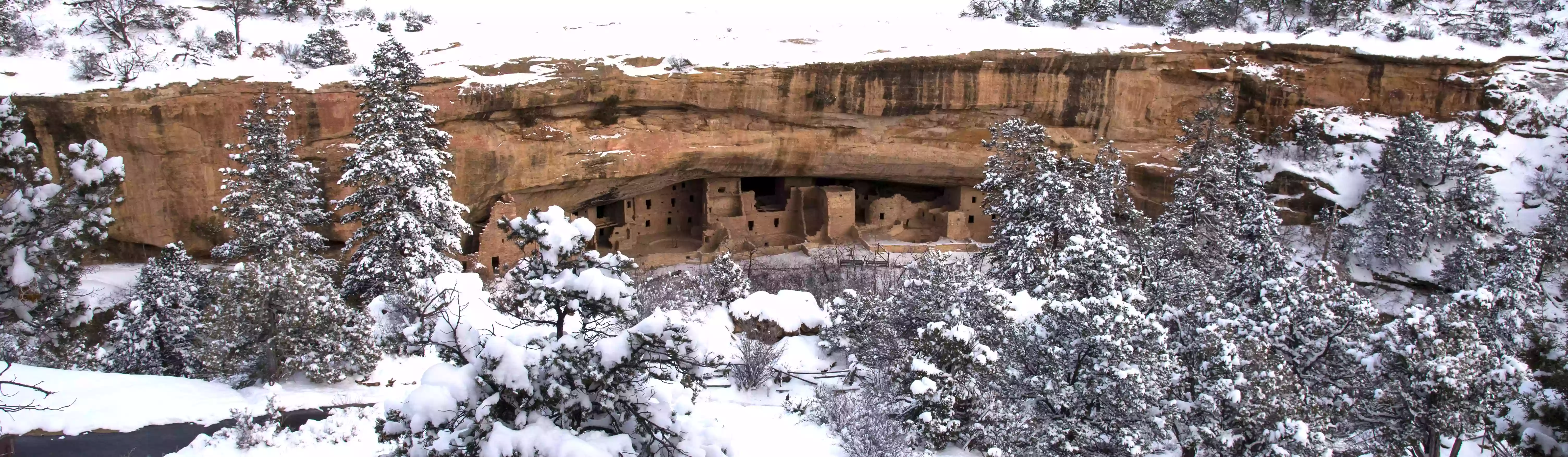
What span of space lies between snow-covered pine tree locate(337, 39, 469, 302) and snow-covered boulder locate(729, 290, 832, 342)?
16.6 ft

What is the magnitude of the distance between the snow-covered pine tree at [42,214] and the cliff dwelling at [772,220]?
14573 mm

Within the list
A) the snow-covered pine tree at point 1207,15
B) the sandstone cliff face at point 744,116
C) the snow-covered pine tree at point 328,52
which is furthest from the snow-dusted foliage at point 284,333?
the snow-covered pine tree at point 1207,15

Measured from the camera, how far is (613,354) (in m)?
7.12

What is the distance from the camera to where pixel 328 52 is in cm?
2392

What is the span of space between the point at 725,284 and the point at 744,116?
23.4ft

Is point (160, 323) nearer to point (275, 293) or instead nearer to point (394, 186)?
point (275, 293)

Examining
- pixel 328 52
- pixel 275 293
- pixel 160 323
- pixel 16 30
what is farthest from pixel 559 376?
pixel 16 30

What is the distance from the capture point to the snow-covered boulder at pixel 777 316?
693 inches

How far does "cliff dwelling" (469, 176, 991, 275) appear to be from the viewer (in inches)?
1098

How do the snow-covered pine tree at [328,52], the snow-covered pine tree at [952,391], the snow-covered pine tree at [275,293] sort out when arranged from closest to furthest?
the snow-covered pine tree at [952,391]
the snow-covered pine tree at [275,293]
the snow-covered pine tree at [328,52]

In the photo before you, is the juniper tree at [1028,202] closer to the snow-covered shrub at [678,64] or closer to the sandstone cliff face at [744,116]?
the sandstone cliff face at [744,116]

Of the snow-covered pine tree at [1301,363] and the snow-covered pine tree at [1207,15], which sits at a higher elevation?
the snow-covered pine tree at [1207,15]

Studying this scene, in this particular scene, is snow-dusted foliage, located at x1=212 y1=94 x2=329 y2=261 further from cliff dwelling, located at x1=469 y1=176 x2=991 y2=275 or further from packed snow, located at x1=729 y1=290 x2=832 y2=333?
cliff dwelling, located at x1=469 y1=176 x2=991 y2=275

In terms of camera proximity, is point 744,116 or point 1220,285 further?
point 744,116
